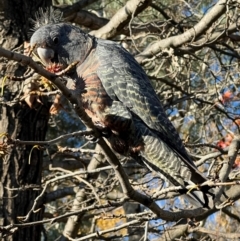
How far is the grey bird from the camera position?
11.0 ft

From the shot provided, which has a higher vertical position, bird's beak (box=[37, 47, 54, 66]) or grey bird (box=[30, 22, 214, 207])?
bird's beak (box=[37, 47, 54, 66])

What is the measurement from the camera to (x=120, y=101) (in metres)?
3.45

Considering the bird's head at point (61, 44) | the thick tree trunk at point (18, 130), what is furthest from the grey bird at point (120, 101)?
the thick tree trunk at point (18, 130)

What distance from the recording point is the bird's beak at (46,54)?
3.51 m

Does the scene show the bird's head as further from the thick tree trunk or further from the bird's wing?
the thick tree trunk

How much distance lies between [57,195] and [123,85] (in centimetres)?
243

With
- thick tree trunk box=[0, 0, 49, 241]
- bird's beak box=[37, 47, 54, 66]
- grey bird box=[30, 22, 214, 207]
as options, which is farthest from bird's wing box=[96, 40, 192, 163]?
thick tree trunk box=[0, 0, 49, 241]

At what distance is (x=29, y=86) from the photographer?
403 cm

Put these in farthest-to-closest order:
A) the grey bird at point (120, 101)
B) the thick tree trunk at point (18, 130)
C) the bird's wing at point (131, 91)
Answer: the thick tree trunk at point (18, 130), the bird's wing at point (131, 91), the grey bird at point (120, 101)

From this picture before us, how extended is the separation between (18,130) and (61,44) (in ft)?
4.35

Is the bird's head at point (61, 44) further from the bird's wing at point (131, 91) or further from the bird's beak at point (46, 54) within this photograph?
the bird's wing at point (131, 91)

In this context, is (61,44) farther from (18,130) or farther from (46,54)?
(18,130)

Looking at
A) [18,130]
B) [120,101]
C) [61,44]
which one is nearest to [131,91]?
Result: [120,101]

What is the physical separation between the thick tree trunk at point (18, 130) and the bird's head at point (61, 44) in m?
1.12
